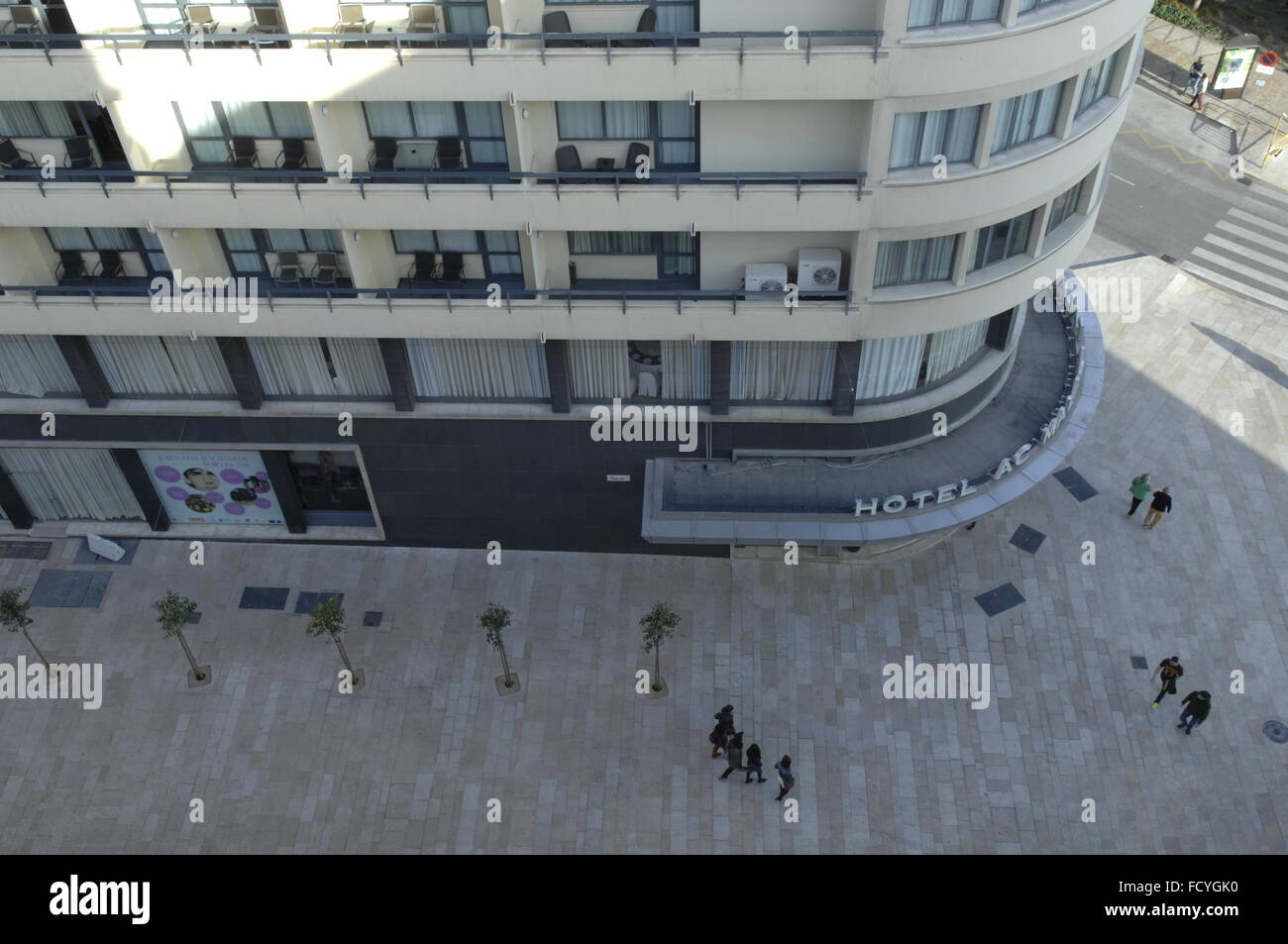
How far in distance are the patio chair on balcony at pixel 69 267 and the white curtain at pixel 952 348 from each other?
2242 cm

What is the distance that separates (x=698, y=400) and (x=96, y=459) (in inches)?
716

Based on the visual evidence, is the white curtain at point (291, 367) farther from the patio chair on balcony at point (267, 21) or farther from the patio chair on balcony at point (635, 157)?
the patio chair on balcony at point (635, 157)

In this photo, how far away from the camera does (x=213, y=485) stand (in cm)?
3284

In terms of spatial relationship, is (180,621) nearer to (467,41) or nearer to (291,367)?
(291,367)

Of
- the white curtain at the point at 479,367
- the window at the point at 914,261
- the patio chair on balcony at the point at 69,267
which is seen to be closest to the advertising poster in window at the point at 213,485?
the patio chair on balcony at the point at 69,267

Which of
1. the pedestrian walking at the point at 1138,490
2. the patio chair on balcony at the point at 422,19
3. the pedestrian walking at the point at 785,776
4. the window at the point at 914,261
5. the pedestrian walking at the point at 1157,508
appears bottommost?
the pedestrian walking at the point at 785,776

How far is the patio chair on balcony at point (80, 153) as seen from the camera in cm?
2523

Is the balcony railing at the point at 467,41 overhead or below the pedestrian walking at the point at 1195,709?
overhead

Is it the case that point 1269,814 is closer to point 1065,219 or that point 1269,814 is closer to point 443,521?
point 1065,219

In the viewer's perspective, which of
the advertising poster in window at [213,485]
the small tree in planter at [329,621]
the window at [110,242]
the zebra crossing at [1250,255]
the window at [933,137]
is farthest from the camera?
the zebra crossing at [1250,255]

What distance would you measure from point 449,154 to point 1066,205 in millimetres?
16008

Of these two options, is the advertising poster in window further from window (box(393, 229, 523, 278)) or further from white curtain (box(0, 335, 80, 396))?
window (box(393, 229, 523, 278))

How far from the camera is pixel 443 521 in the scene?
108 ft

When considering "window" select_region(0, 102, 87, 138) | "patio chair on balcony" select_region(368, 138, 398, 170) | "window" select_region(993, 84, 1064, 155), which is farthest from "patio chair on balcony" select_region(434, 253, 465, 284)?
"window" select_region(993, 84, 1064, 155)
